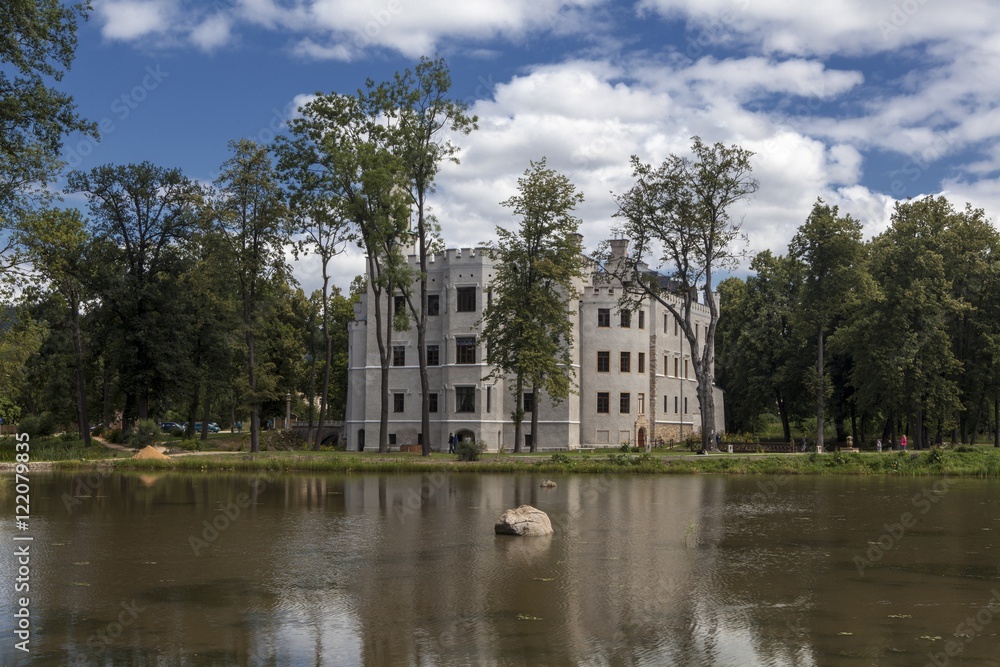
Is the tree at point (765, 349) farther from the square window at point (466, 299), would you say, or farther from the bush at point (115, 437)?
the bush at point (115, 437)

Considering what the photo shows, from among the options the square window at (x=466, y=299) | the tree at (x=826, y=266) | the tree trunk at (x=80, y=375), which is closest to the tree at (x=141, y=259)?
the tree trunk at (x=80, y=375)

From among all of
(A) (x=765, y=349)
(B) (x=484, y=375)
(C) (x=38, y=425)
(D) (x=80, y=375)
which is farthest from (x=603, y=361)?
(C) (x=38, y=425)

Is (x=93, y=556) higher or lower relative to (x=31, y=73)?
lower

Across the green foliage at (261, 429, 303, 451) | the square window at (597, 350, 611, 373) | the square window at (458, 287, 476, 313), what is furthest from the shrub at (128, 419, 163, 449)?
the square window at (597, 350, 611, 373)

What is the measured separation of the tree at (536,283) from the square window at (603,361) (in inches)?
368

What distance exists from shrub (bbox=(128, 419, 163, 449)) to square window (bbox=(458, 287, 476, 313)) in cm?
2246

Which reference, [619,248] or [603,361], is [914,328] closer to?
[603,361]

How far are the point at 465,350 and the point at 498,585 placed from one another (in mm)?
53080

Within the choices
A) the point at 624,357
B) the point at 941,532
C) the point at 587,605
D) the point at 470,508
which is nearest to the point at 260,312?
the point at 624,357

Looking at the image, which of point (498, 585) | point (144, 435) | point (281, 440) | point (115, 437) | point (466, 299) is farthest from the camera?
point (281, 440)

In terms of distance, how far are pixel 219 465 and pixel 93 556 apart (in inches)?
1133

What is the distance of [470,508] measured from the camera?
87.9 ft

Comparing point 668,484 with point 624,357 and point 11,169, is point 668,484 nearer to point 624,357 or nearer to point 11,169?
point 11,169

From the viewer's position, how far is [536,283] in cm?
5944
